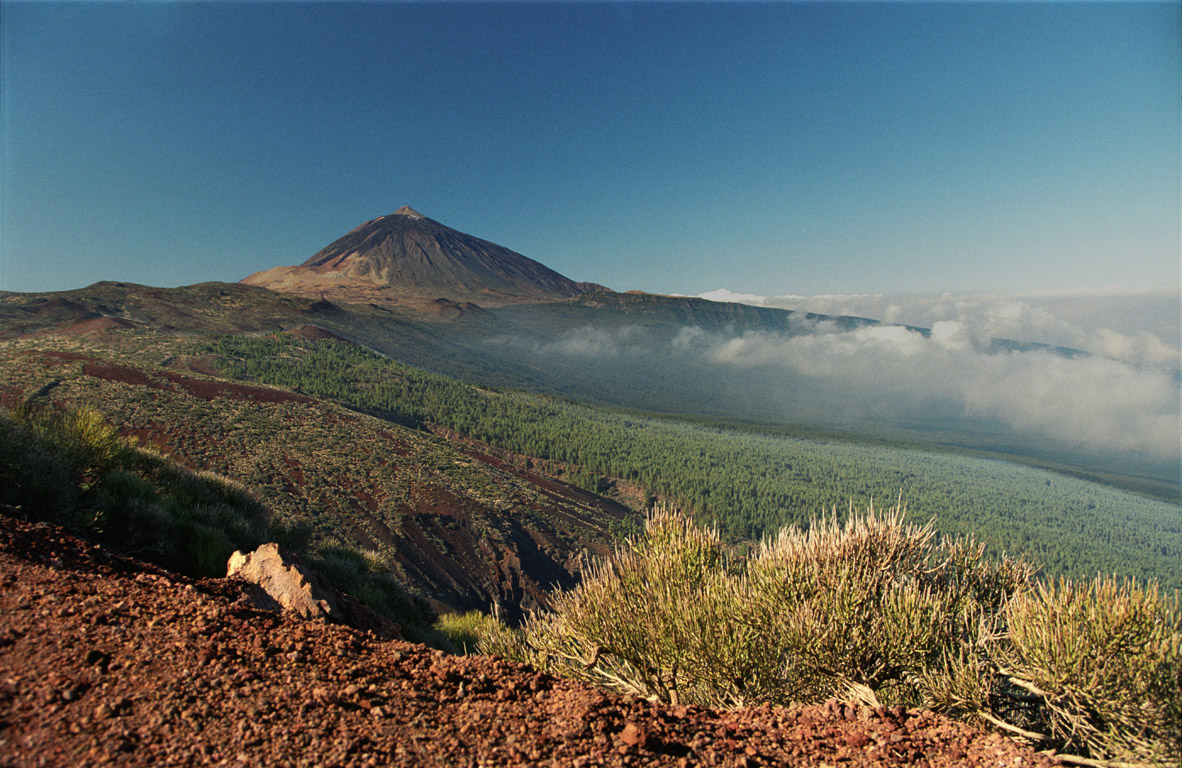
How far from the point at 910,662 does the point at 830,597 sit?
2.58 feet

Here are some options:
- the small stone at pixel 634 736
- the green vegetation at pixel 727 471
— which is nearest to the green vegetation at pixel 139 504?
the small stone at pixel 634 736

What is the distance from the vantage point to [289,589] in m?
5.04

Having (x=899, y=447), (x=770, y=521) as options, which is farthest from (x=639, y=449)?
(x=899, y=447)

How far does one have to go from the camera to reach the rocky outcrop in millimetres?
4895

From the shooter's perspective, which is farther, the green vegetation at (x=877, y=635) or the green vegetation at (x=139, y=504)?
the green vegetation at (x=139, y=504)

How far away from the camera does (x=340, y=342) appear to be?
7844 centimetres

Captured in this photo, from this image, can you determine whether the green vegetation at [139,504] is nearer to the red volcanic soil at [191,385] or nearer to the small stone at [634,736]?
the small stone at [634,736]

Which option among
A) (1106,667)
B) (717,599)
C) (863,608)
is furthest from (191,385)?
(1106,667)

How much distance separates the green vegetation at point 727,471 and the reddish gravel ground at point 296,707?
39903 mm

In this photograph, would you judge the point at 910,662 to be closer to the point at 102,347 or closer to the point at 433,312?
the point at 102,347

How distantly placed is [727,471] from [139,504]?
81528 mm

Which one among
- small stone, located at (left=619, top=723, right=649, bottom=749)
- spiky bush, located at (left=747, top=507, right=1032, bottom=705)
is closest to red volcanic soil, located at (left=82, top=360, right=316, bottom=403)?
spiky bush, located at (left=747, top=507, right=1032, bottom=705)

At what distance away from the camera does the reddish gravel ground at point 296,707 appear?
240 cm

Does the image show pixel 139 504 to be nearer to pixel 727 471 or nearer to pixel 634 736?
pixel 634 736
